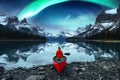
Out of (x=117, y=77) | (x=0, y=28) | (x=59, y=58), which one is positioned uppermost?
(x=0, y=28)

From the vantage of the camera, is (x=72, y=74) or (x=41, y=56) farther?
(x=41, y=56)

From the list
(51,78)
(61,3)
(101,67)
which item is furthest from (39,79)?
(61,3)

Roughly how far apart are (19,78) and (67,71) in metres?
3.98

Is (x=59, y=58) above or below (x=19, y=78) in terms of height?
above

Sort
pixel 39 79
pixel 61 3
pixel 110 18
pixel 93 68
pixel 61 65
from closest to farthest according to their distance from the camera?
pixel 39 79, pixel 61 65, pixel 93 68, pixel 61 3, pixel 110 18

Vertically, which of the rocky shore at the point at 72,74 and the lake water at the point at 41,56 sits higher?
the lake water at the point at 41,56

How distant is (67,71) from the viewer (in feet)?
60.7

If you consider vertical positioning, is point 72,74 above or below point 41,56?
below

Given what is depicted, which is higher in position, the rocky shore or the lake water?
the lake water

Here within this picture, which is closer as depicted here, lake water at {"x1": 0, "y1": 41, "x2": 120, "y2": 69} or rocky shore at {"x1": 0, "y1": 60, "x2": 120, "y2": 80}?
rocky shore at {"x1": 0, "y1": 60, "x2": 120, "y2": 80}

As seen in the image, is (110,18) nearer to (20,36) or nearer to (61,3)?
(20,36)

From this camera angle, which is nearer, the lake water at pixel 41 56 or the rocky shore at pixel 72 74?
the rocky shore at pixel 72 74

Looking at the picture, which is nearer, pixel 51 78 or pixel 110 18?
pixel 51 78

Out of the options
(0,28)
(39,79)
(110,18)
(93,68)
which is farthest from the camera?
(110,18)
